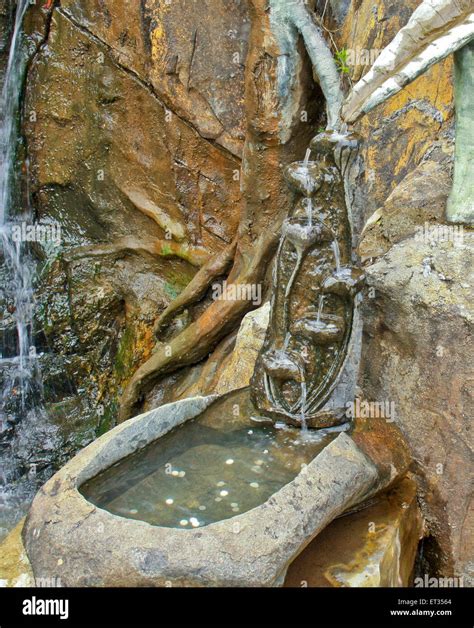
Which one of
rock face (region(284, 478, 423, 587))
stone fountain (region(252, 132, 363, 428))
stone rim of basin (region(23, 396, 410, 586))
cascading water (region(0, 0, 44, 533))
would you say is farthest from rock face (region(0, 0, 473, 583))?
stone rim of basin (region(23, 396, 410, 586))

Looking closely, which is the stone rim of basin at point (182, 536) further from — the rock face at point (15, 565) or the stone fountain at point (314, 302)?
the stone fountain at point (314, 302)

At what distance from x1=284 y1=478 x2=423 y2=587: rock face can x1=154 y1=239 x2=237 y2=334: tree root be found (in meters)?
3.25

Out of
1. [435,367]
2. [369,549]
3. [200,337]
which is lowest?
[369,549]

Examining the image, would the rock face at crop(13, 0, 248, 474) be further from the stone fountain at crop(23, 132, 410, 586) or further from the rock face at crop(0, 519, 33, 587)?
the rock face at crop(0, 519, 33, 587)

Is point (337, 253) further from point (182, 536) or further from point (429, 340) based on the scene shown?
point (182, 536)

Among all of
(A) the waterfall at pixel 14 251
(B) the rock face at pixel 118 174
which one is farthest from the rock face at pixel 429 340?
(A) the waterfall at pixel 14 251

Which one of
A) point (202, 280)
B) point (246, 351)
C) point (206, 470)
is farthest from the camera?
point (202, 280)

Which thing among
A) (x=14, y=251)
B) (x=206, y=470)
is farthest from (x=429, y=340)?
(x=14, y=251)

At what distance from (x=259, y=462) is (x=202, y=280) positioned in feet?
11.1

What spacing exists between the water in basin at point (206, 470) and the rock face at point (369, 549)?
13.2 inches

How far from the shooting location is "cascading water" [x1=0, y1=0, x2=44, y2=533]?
23.2ft

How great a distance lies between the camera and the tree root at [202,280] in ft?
21.4

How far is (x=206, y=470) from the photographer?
3.37 metres
